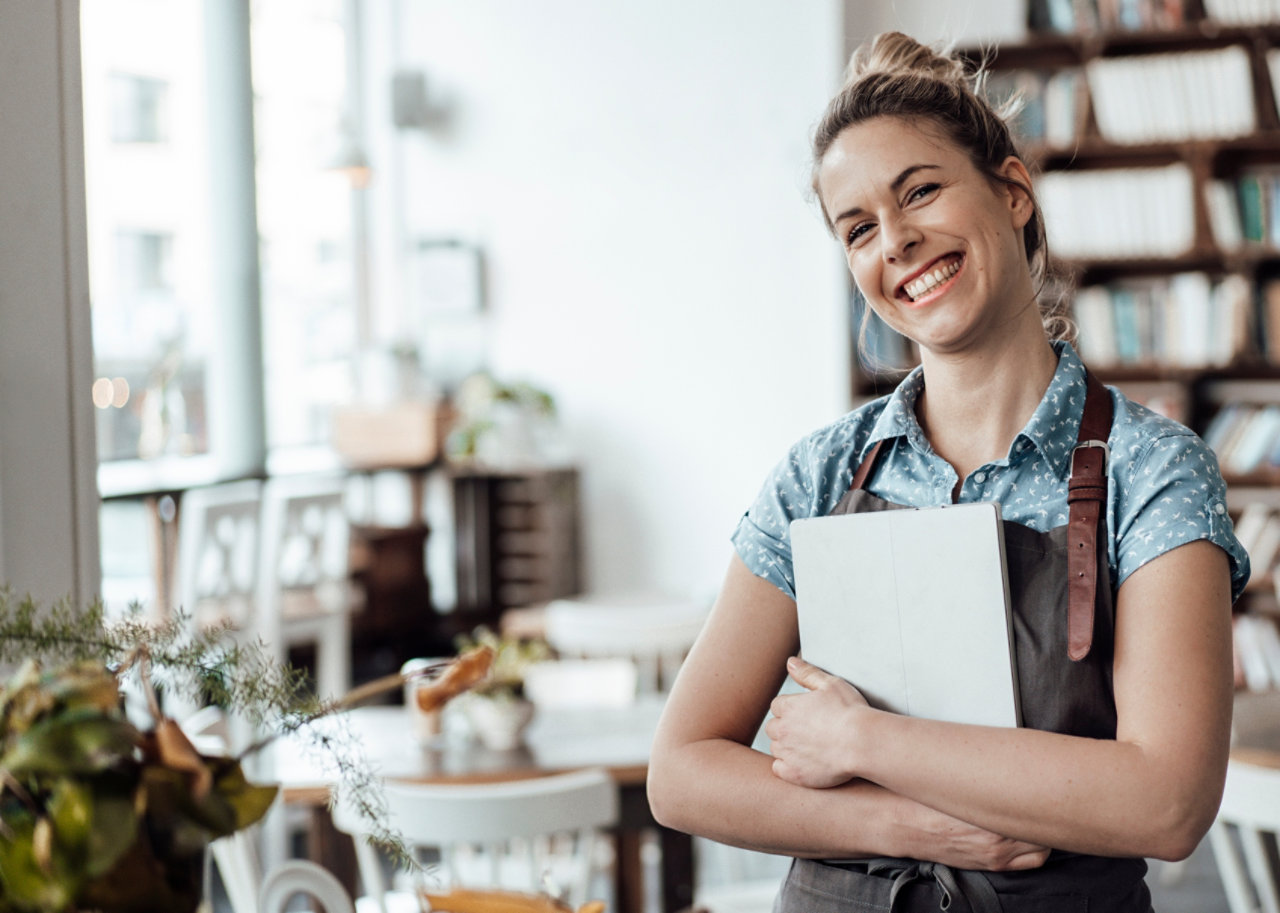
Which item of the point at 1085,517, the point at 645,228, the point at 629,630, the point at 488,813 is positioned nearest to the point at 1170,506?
the point at 1085,517

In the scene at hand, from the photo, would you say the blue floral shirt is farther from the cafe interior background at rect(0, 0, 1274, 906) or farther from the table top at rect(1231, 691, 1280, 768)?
the cafe interior background at rect(0, 0, 1274, 906)

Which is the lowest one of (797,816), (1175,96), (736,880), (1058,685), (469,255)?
(736,880)

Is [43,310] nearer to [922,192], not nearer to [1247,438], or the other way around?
[922,192]

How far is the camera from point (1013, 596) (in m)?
1.30

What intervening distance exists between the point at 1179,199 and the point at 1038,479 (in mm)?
4212

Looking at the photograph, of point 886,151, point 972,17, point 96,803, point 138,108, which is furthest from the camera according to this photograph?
point 138,108

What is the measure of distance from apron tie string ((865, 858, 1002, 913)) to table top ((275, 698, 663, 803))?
1.33 meters

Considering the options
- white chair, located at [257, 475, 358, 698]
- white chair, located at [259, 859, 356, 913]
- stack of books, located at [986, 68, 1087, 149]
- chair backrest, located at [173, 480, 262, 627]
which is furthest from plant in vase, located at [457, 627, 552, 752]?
stack of books, located at [986, 68, 1087, 149]

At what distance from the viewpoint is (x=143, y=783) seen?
2.23 ft

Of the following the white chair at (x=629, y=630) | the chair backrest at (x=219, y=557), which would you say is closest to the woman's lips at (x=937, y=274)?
the white chair at (x=629, y=630)

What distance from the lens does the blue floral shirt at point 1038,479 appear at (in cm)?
126

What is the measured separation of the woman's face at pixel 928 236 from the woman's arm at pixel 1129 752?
0.31 meters

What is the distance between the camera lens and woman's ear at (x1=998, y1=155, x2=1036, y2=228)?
1.47 meters

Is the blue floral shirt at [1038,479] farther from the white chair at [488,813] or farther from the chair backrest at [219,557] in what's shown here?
the chair backrest at [219,557]
